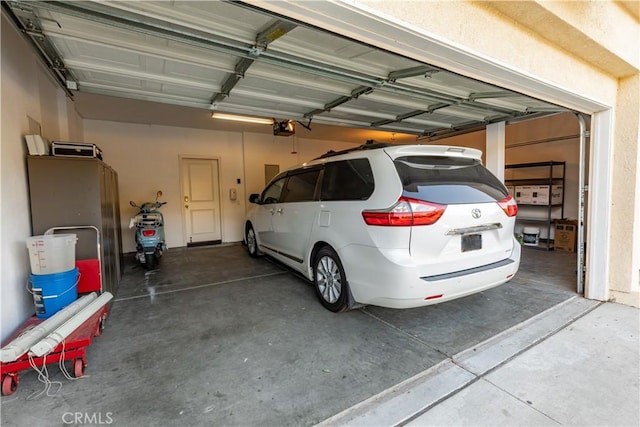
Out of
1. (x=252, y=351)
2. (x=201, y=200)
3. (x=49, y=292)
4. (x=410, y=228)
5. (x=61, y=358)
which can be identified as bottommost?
(x=252, y=351)

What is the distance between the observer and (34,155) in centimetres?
272

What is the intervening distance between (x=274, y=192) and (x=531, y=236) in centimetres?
567

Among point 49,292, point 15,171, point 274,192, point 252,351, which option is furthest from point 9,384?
point 274,192

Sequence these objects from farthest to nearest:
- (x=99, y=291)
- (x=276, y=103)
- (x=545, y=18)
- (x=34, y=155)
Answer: (x=276, y=103), (x=99, y=291), (x=34, y=155), (x=545, y=18)

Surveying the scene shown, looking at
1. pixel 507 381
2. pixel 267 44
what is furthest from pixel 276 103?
pixel 507 381

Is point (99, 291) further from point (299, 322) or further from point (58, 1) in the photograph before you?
point (58, 1)

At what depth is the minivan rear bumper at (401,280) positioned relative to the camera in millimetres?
2148

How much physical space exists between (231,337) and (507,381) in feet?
6.95

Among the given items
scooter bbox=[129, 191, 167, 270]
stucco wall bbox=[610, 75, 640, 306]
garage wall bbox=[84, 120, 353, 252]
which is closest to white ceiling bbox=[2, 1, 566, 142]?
stucco wall bbox=[610, 75, 640, 306]

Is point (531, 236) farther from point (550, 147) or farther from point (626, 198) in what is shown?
point (626, 198)

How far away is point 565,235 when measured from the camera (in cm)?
575

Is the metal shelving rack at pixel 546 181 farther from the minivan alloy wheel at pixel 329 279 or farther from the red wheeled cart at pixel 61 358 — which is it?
the red wheeled cart at pixel 61 358

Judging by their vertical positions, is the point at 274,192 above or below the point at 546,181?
below

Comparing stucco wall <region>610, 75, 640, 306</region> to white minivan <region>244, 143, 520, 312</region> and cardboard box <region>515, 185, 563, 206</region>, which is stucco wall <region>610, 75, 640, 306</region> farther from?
cardboard box <region>515, 185, 563, 206</region>
